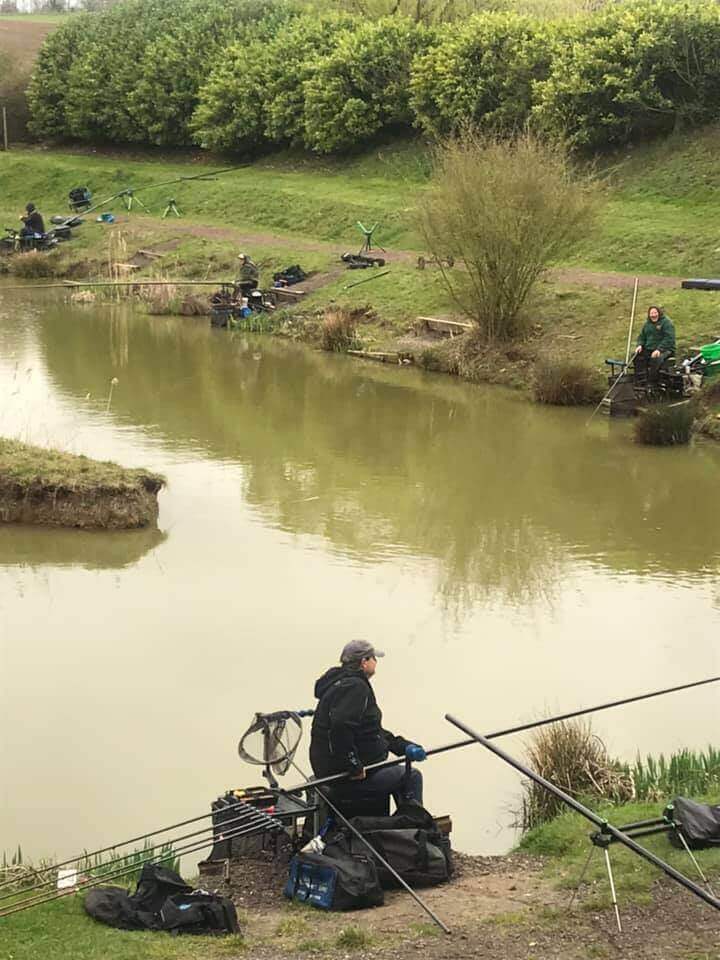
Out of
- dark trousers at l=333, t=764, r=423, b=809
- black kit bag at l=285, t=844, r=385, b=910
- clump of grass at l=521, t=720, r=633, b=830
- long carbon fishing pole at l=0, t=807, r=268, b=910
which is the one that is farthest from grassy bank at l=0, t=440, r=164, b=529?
black kit bag at l=285, t=844, r=385, b=910

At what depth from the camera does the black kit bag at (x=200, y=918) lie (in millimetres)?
5961

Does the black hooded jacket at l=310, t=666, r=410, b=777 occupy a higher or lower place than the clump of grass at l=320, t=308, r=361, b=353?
higher

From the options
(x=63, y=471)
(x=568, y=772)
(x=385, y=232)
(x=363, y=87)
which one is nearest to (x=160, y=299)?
(x=385, y=232)

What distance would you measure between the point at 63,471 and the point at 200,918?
785 centimetres

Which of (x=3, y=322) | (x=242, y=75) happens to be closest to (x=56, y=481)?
(x=3, y=322)

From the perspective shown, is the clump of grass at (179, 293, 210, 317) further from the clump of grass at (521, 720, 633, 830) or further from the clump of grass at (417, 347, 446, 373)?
the clump of grass at (521, 720, 633, 830)

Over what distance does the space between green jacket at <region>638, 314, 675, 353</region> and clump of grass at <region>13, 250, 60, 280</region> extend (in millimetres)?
17449

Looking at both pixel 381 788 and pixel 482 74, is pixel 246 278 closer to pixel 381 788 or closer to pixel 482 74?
pixel 482 74

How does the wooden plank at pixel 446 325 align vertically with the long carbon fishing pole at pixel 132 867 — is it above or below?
above

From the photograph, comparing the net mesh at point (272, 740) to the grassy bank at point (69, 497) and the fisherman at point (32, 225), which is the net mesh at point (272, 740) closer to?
the grassy bank at point (69, 497)

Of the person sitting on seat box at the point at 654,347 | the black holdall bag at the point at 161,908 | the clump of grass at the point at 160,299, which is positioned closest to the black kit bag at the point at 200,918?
the black holdall bag at the point at 161,908

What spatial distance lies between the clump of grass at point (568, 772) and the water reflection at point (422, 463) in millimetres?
3580

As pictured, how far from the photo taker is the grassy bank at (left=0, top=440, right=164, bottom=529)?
1301 centimetres

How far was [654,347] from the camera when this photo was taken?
1811 cm
